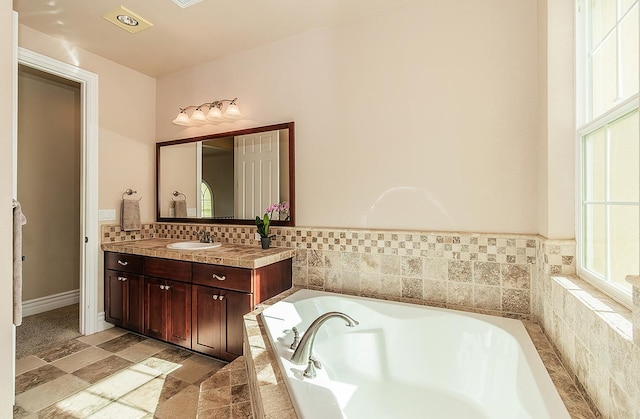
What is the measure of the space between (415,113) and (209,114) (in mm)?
1848

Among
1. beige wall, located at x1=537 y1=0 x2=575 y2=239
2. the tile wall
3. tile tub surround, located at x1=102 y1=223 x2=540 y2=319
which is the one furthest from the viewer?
tile tub surround, located at x1=102 y1=223 x2=540 y2=319

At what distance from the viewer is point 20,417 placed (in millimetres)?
1709

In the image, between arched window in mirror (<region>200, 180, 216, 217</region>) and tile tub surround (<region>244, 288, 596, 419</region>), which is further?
arched window in mirror (<region>200, 180, 216, 217</region>)

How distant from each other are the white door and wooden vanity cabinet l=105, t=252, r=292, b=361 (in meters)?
0.60

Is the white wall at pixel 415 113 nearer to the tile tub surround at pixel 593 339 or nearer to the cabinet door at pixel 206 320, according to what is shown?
Answer: the tile tub surround at pixel 593 339

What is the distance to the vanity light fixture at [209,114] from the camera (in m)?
2.81

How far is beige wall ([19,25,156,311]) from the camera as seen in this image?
9.37ft

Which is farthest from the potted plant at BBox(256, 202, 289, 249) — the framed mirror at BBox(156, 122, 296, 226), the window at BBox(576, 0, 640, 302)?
the window at BBox(576, 0, 640, 302)

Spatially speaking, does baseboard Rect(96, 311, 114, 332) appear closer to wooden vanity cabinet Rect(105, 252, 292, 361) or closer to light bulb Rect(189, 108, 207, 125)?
wooden vanity cabinet Rect(105, 252, 292, 361)

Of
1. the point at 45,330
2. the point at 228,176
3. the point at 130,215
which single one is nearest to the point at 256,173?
the point at 228,176

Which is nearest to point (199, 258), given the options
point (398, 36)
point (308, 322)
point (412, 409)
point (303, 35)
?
point (308, 322)

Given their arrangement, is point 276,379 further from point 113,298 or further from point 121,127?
point 121,127

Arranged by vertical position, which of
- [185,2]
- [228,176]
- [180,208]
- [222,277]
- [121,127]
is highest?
[185,2]

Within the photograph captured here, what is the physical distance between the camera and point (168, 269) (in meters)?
2.50
